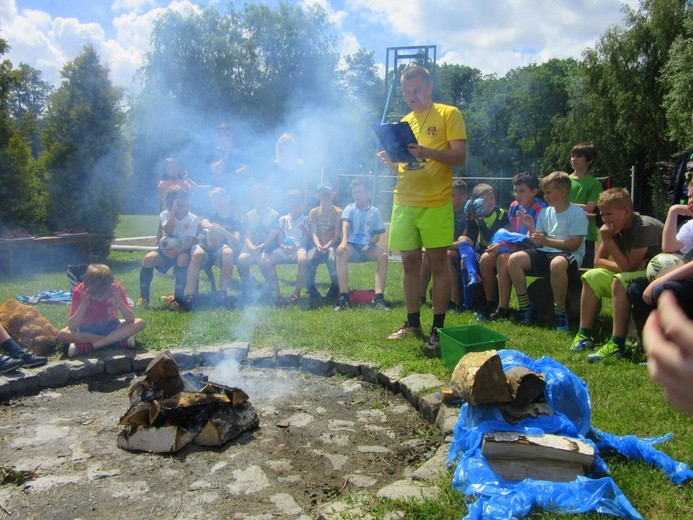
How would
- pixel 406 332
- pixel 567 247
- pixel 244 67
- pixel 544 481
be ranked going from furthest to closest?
1. pixel 244 67
2. pixel 567 247
3. pixel 406 332
4. pixel 544 481

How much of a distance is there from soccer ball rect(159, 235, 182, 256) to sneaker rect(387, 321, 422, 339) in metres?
3.26

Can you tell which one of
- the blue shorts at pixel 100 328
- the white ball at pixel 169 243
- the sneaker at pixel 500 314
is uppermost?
the white ball at pixel 169 243

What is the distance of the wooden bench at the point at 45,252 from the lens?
9562 mm

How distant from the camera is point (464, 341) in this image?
14.0ft

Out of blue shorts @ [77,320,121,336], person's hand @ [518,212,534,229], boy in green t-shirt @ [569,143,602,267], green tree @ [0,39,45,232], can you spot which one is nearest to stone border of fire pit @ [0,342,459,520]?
blue shorts @ [77,320,121,336]

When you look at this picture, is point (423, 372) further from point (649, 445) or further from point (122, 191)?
point (122, 191)

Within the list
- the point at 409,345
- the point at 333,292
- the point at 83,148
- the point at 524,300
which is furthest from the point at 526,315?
the point at 83,148

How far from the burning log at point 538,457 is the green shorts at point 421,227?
230cm

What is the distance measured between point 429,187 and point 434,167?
0.17 metres

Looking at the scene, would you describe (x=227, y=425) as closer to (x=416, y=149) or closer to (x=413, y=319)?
(x=413, y=319)

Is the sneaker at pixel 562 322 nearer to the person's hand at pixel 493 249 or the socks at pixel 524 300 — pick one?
the socks at pixel 524 300

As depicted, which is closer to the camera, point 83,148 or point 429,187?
point 429,187

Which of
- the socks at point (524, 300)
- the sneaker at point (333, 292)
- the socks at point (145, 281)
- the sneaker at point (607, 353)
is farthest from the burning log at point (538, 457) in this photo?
the socks at point (145, 281)

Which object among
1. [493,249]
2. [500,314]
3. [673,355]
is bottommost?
[500,314]
